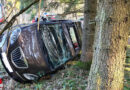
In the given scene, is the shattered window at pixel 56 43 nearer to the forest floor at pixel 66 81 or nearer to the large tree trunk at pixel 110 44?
the forest floor at pixel 66 81

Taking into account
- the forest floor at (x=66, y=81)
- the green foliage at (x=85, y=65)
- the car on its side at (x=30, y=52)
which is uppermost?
the car on its side at (x=30, y=52)

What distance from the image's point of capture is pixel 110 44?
1.75m

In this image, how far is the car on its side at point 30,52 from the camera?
3502mm

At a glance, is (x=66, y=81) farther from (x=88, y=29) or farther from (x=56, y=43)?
(x=88, y=29)

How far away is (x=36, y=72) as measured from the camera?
12.4 feet

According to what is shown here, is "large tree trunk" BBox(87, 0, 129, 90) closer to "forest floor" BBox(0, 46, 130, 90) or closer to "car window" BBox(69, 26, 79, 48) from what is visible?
"forest floor" BBox(0, 46, 130, 90)

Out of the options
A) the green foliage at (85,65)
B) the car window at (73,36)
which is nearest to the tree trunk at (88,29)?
the green foliage at (85,65)

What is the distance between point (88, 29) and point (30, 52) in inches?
75.3

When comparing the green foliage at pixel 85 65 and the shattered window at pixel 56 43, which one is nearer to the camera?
the shattered window at pixel 56 43

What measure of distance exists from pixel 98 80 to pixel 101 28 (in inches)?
30.8

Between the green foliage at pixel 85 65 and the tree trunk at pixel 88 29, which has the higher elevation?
the tree trunk at pixel 88 29

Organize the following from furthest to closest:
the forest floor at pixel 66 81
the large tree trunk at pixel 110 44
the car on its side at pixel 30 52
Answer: the car on its side at pixel 30 52 → the forest floor at pixel 66 81 → the large tree trunk at pixel 110 44

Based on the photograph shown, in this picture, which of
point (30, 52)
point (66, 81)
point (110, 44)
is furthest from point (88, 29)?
point (110, 44)

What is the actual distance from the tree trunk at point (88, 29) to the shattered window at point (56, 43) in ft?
2.39
